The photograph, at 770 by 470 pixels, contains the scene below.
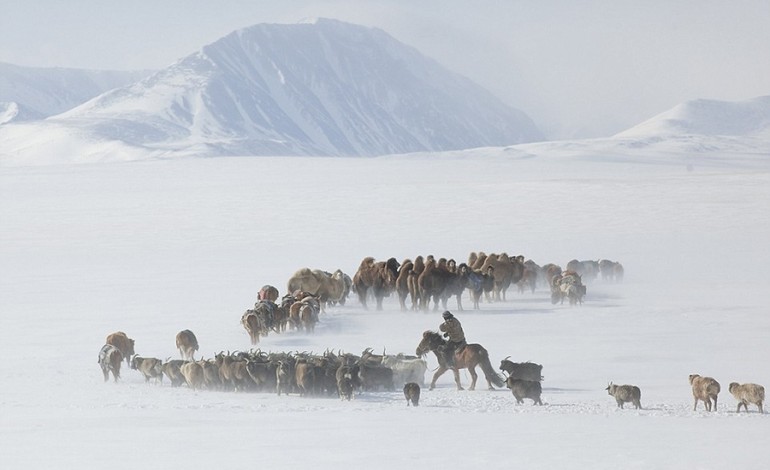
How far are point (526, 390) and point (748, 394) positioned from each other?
105 inches

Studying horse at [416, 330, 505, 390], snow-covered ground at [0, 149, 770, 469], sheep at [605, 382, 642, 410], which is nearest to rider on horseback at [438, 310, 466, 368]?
horse at [416, 330, 505, 390]

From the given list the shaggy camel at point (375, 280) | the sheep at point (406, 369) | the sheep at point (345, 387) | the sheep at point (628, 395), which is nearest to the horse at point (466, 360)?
the sheep at point (406, 369)

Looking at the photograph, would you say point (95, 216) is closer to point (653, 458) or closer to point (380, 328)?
point (380, 328)

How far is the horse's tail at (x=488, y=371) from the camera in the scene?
15484 mm

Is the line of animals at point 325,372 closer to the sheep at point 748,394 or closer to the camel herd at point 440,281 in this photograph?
the sheep at point 748,394

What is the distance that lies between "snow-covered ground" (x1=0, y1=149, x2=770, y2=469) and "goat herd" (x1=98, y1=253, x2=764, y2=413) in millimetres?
264

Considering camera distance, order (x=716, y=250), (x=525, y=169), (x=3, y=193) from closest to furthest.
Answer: (x=716, y=250) < (x=3, y=193) < (x=525, y=169)

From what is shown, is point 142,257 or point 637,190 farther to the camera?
point 637,190

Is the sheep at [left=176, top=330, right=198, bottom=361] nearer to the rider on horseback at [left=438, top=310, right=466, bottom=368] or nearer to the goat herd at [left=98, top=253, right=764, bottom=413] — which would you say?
the goat herd at [left=98, top=253, right=764, bottom=413]

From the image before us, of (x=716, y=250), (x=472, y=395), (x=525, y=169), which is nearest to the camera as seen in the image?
(x=472, y=395)

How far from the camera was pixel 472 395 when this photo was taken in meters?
15.0

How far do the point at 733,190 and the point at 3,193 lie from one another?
144 ft

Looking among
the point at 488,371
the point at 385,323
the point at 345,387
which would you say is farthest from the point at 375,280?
the point at 345,387

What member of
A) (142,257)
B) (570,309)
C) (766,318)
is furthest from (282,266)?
(766,318)
